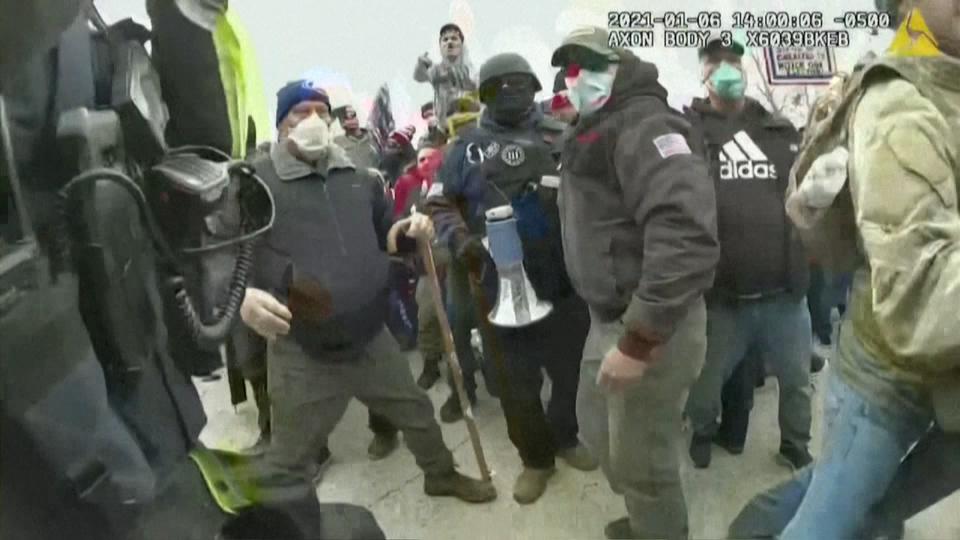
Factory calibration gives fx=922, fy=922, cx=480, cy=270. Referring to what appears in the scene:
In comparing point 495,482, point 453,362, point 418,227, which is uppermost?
point 418,227

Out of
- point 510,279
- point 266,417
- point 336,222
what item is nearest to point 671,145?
point 510,279

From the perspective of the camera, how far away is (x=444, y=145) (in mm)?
809

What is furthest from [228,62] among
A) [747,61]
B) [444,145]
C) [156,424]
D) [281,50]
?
[747,61]

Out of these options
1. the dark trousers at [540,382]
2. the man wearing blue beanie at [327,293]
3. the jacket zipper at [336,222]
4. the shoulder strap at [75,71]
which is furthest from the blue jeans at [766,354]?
the shoulder strap at [75,71]

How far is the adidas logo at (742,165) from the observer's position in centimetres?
76

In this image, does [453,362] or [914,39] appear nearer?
[914,39]

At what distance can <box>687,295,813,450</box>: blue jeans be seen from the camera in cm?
79

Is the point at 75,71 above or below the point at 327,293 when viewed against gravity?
above

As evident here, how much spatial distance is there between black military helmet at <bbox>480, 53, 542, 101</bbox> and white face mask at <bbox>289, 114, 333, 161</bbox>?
140 mm

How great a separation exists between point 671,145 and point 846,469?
0.30 m

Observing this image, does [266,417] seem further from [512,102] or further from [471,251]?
[512,102]

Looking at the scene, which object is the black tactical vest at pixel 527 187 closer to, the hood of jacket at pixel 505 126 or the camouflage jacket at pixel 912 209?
the hood of jacket at pixel 505 126

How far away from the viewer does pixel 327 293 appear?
81 cm

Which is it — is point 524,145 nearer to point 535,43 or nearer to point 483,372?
point 535,43
